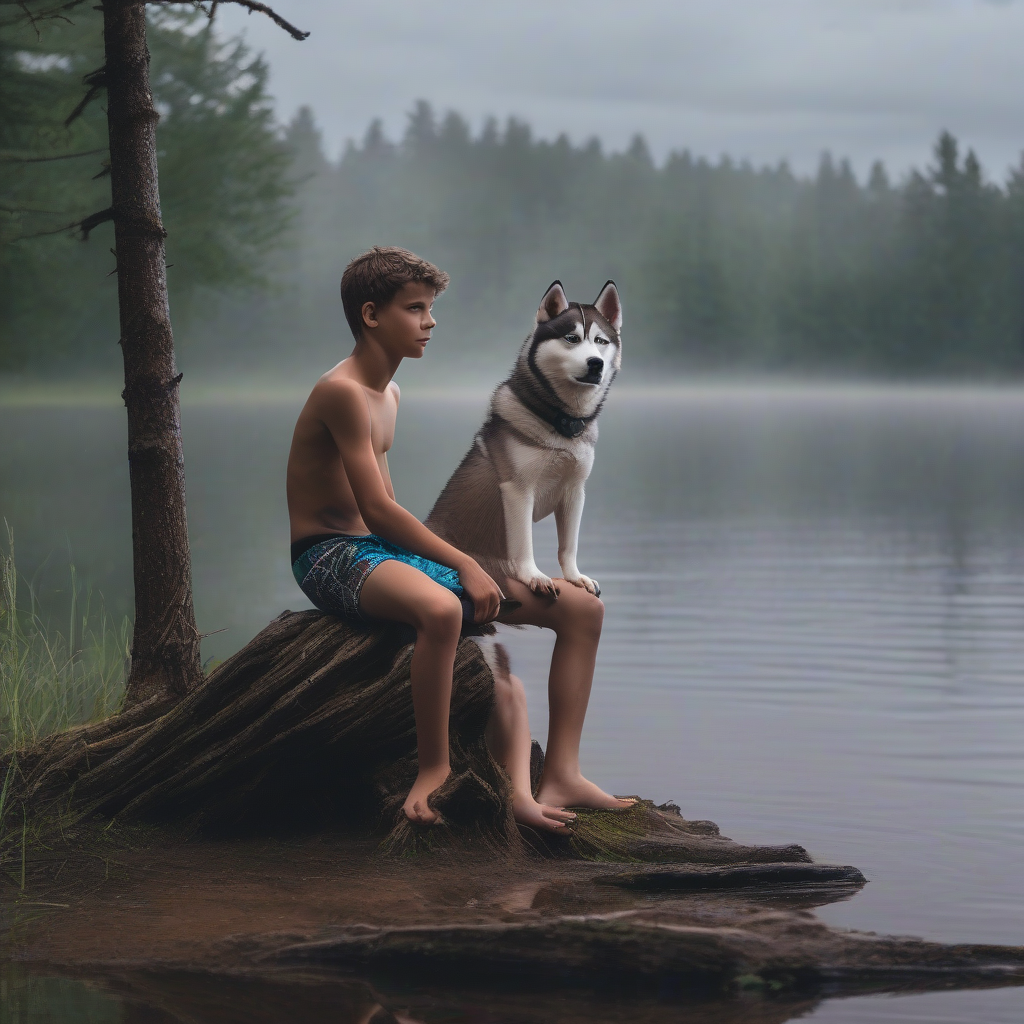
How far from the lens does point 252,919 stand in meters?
4.21

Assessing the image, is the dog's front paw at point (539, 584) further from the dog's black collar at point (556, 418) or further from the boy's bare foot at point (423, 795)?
the boy's bare foot at point (423, 795)

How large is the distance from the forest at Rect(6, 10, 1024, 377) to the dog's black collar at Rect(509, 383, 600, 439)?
35.6 meters

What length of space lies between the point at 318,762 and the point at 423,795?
20.7 inches

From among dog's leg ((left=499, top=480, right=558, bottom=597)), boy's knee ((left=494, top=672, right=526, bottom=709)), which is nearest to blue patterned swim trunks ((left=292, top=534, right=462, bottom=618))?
dog's leg ((left=499, top=480, right=558, bottom=597))

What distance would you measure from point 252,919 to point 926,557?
1256 cm

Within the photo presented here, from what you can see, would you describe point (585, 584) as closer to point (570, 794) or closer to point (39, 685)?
point (570, 794)

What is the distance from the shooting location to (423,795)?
4.74 m

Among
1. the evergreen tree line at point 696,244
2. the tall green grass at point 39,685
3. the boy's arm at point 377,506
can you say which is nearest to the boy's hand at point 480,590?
the boy's arm at point 377,506

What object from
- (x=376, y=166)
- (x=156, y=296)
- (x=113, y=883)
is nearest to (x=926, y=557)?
(x=156, y=296)

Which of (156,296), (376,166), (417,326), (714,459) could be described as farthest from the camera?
(376,166)

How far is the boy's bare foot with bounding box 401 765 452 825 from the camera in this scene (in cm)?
471

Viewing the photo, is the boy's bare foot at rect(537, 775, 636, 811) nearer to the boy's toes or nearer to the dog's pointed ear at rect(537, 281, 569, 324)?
the boy's toes

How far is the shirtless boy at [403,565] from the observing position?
470 cm

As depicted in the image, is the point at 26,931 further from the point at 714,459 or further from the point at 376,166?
the point at 376,166
